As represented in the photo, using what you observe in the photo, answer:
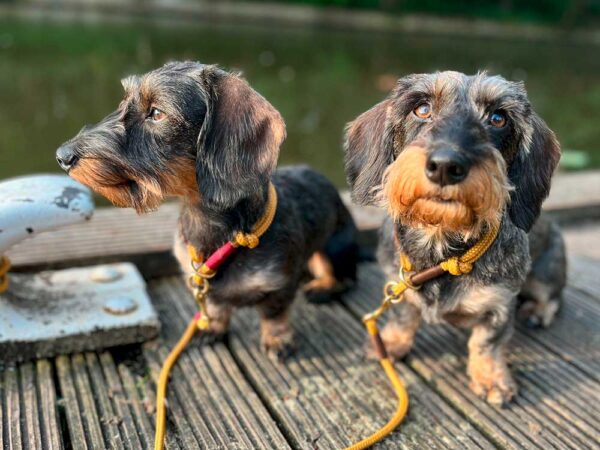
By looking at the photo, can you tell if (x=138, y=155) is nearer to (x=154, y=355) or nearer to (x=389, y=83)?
(x=154, y=355)

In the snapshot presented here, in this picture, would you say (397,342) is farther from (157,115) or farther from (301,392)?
(157,115)

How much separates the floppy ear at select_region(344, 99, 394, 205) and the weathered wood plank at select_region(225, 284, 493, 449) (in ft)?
3.31

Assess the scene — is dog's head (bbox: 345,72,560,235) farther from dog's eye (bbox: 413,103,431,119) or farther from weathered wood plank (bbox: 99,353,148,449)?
weathered wood plank (bbox: 99,353,148,449)

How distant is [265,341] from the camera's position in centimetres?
355

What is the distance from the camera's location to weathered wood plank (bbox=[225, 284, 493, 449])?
2965 millimetres

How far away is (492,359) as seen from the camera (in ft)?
10.7

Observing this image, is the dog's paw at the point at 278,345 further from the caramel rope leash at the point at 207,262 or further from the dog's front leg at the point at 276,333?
the caramel rope leash at the point at 207,262

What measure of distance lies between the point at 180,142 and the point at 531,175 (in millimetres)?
1656

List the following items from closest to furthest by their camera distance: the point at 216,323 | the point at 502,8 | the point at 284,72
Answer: the point at 216,323
the point at 284,72
the point at 502,8

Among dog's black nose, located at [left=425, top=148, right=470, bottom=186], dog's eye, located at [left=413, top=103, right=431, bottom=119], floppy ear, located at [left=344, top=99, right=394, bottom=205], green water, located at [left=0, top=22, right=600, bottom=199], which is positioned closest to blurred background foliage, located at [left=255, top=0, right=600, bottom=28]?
green water, located at [left=0, top=22, right=600, bottom=199]

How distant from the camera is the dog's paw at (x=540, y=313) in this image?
384 cm

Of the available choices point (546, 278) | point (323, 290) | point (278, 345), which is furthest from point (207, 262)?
point (546, 278)

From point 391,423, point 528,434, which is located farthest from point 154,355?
point 528,434

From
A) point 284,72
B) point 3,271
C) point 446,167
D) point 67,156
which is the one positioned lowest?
point 284,72
